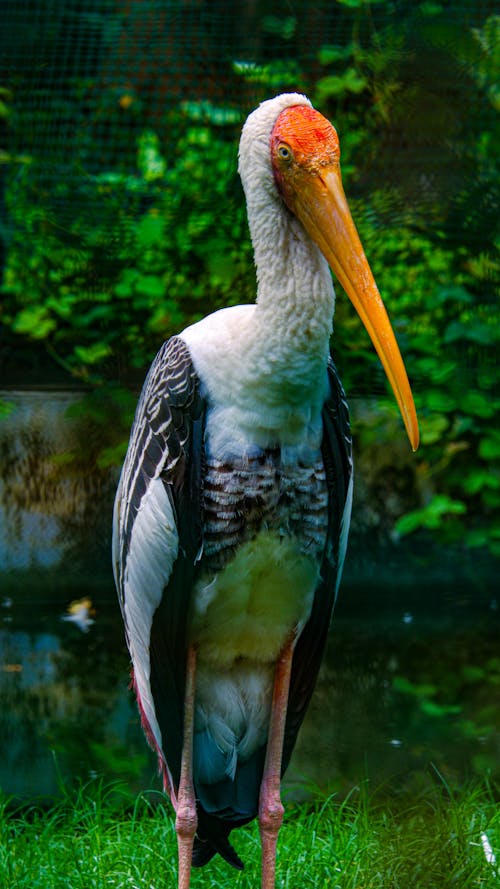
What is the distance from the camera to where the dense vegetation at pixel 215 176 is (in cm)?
331

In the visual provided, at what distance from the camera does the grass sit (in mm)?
2584

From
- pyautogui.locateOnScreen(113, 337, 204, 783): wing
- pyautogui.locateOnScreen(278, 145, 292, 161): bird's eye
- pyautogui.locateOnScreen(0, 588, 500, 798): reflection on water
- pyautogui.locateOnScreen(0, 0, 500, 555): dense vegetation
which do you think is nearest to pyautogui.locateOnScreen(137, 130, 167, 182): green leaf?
pyautogui.locateOnScreen(0, 0, 500, 555): dense vegetation

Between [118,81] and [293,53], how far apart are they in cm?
46

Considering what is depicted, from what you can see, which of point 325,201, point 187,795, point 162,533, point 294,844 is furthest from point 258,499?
point 294,844

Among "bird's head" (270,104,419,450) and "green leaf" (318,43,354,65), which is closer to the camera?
"bird's head" (270,104,419,450)

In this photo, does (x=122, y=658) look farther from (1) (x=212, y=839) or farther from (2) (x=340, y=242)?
(2) (x=340, y=242)

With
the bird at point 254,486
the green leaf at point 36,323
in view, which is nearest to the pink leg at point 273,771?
the bird at point 254,486

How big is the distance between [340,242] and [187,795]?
1.03m

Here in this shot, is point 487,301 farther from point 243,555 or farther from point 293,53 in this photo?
point 243,555

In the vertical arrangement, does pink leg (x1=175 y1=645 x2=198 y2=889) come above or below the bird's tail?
above

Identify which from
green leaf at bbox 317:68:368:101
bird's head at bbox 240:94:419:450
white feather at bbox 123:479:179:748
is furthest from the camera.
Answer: green leaf at bbox 317:68:368:101

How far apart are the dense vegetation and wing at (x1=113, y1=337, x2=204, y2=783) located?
1.09 m

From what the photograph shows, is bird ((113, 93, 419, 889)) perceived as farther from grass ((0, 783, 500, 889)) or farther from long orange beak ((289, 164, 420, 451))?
grass ((0, 783, 500, 889))

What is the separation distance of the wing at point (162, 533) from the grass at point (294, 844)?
19.2 inches
